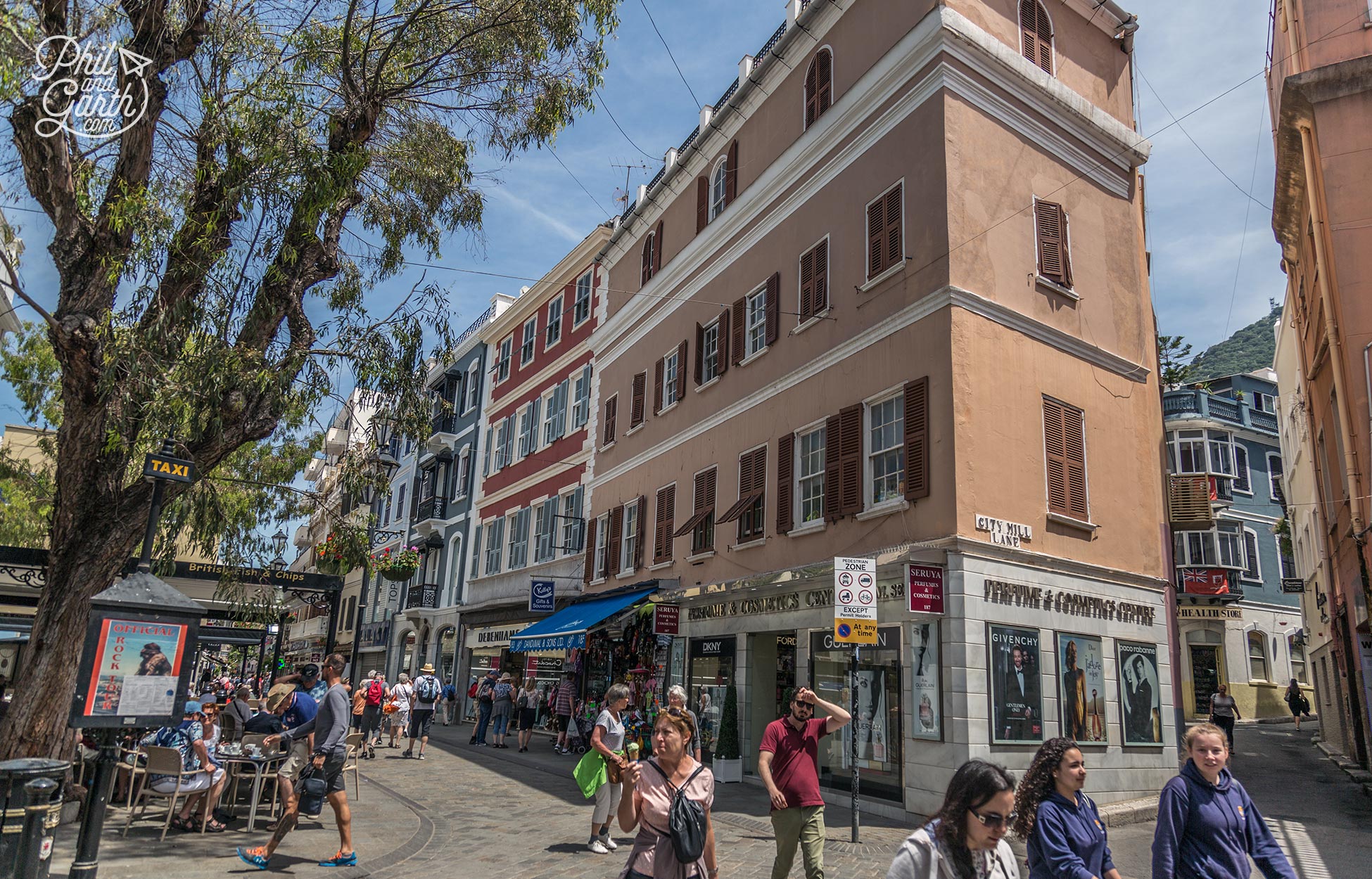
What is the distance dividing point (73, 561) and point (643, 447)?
14.2 metres

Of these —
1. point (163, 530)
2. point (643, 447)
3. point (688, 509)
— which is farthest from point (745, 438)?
point (163, 530)

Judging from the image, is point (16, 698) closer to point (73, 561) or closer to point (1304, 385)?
point (73, 561)

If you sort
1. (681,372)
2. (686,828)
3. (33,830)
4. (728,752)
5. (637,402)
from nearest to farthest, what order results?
(686,828) < (33,830) < (728,752) < (681,372) < (637,402)

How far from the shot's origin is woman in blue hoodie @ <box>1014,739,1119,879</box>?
4.20 metres

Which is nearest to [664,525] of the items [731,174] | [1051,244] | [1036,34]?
[731,174]

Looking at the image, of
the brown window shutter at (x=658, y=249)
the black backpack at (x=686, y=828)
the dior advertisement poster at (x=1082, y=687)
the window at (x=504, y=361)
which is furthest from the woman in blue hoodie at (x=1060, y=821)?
the window at (x=504, y=361)

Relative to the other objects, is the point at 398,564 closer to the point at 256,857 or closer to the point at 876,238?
the point at 256,857

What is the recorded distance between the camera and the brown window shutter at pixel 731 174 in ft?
65.2

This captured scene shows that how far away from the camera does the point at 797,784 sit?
671 cm

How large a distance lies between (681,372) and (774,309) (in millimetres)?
3861

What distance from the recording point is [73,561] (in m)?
8.98

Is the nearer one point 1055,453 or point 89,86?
point 89,86

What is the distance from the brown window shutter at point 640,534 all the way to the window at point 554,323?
9.63m

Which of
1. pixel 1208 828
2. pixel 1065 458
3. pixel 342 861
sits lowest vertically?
pixel 342 861
